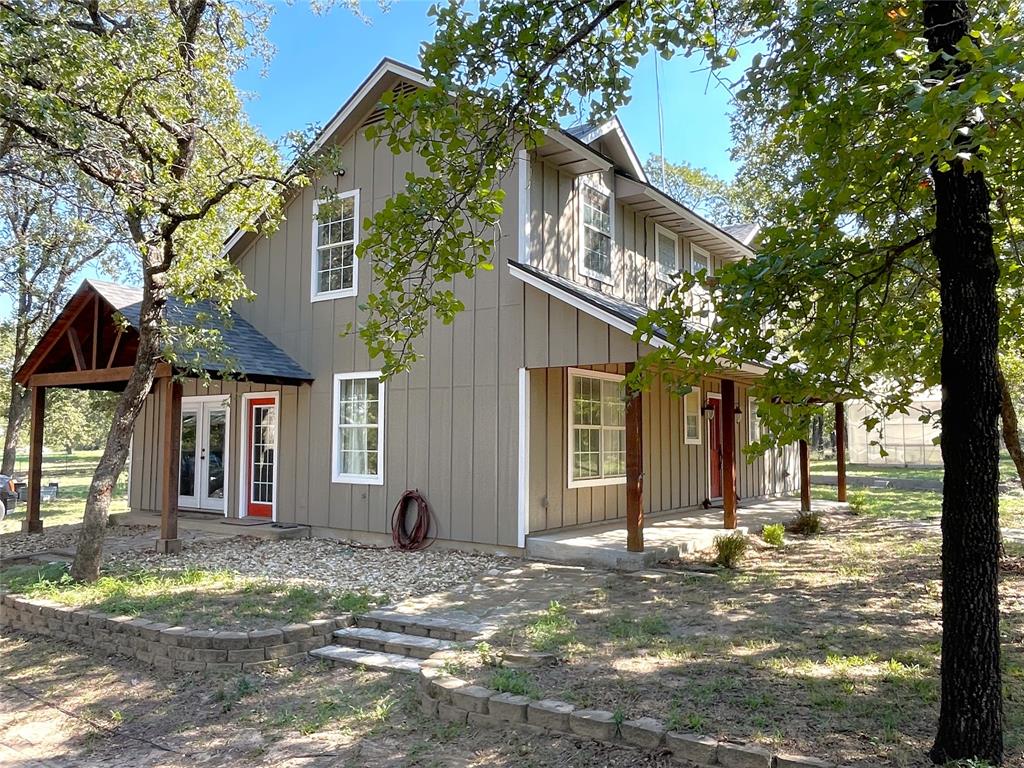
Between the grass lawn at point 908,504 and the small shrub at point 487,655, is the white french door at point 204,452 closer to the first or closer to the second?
the small shrub at point 487,655

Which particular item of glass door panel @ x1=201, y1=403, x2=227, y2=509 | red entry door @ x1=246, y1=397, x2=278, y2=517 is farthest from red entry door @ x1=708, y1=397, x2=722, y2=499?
glass door panel @ x1=201, y1=403, x2=227, y2=509

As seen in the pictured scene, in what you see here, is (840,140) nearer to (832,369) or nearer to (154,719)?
(832,369)

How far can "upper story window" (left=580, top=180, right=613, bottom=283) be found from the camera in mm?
11055

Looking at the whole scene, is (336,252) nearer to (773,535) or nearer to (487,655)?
(773,535)

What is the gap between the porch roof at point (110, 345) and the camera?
10714mm

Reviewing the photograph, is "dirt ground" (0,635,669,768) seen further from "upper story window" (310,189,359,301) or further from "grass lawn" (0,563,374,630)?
"upper story window" (310,189,359,301)

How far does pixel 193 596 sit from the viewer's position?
7.14 m

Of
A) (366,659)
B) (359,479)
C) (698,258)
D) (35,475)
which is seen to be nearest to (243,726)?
(366,659)

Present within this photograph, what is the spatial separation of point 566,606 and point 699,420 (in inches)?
310

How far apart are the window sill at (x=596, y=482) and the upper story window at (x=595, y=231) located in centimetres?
312

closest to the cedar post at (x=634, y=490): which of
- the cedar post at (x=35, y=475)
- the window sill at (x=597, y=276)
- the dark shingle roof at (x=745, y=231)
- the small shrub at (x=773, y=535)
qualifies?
the small shrub at (x=773, y=535)

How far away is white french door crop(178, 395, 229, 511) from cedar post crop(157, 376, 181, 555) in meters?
2.53

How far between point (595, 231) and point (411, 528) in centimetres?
534

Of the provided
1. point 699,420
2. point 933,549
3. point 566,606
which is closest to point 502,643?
point 566,606
